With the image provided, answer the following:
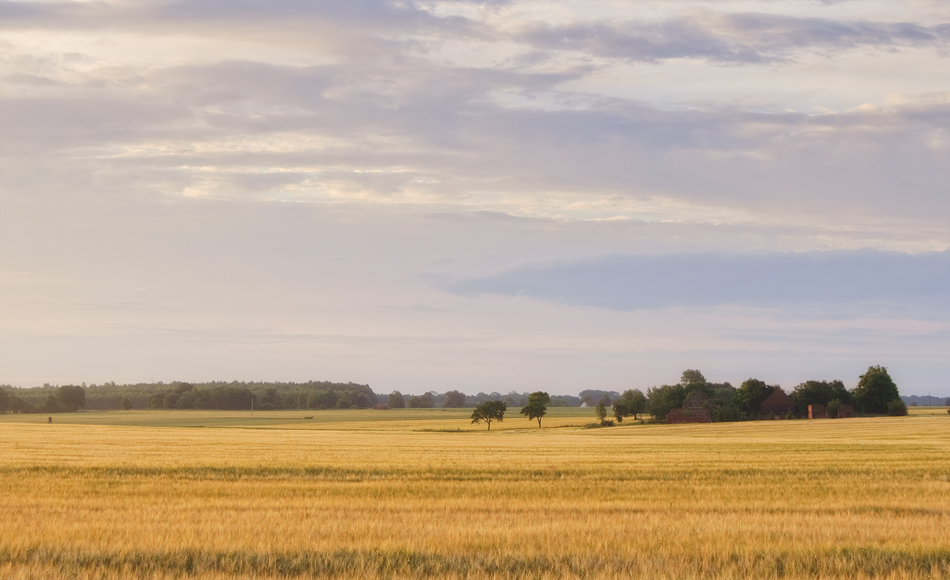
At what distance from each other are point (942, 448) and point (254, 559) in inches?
1480

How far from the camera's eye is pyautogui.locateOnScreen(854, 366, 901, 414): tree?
11331cm

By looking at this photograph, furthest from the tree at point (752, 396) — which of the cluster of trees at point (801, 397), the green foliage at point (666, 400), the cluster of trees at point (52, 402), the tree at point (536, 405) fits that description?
the cluster of trees at point (52, 402)

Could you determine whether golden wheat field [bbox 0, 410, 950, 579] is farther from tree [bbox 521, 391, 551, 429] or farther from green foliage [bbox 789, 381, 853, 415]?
green foliage [bbox 789, 381, 853, 415]

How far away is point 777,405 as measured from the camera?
376 ft

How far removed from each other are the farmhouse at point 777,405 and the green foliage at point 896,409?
11668 millimetres

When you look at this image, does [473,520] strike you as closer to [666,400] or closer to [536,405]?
[536,405]

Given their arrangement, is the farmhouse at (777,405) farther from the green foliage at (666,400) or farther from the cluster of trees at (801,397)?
the green foliage at (666,400)

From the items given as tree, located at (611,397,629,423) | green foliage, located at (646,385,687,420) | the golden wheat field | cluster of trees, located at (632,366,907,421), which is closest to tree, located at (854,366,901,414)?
cluster of trees, located at (632,366,907,421)

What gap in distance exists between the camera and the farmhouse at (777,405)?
11431 centimetres

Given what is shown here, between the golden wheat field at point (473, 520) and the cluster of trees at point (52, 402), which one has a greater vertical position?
the golden wheat field at point (473, 520)

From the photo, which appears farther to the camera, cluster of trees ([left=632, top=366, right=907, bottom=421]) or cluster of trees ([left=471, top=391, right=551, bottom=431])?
cluster of trees ([left=632, top=366, right=907, bottom=421])

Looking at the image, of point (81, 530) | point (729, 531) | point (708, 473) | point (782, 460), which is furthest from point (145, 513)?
point (782, 460)

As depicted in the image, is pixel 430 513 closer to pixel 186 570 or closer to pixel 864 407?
pixel 186 570

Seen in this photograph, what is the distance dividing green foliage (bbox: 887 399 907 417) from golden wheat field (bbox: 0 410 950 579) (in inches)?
3441
